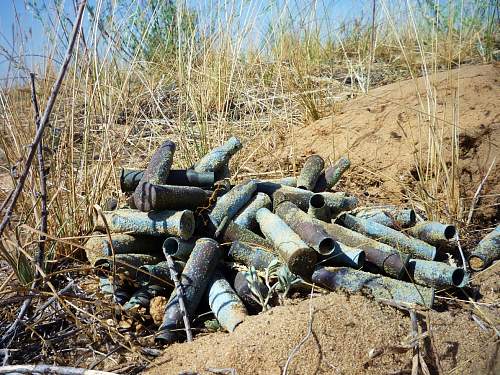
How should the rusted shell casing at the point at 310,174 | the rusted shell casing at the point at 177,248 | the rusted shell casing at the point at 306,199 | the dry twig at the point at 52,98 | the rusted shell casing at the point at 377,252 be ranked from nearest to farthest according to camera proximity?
the dry twig at the point at 52,98 → the rusted shell casing at the point at 377,252 → the rusted shell casing at the point at 177,248 → the rusted shell casing at the point at 306,199 → the rusted shell casing at the point at 310,174

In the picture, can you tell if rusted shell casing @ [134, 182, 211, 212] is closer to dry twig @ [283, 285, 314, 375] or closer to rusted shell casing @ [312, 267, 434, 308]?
rusted shell casing @ [312, 267, 434, 308]

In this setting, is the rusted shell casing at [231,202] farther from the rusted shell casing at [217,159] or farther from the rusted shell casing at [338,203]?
the rusted shell casing at [338,203]

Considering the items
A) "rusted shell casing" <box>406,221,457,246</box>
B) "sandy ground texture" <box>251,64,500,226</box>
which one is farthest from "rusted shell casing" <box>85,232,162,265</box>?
"sandy ground texture" <box>251,64,500,226</box>

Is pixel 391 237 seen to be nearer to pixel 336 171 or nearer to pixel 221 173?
pixel 336 171

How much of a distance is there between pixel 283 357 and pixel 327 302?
Result: 0.33 metres

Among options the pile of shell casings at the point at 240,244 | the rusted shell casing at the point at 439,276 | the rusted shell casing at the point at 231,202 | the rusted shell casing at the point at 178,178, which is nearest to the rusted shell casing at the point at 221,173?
the pile of shell casings at the point at 240,244

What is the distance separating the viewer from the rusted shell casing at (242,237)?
272 centimetres

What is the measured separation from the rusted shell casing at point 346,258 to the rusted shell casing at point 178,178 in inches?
33.6

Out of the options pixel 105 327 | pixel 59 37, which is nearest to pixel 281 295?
pixel 105 327

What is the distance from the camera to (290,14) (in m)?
5.49

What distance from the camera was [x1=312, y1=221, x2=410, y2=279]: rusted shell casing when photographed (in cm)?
249

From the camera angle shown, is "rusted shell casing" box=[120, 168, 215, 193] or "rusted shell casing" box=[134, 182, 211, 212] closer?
"rusted shell casing" box=[134, 182, 211, 212]

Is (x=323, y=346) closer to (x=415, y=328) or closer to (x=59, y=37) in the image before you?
(x=415, y=328)

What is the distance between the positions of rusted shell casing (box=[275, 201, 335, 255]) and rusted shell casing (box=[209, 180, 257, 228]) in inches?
7.2
